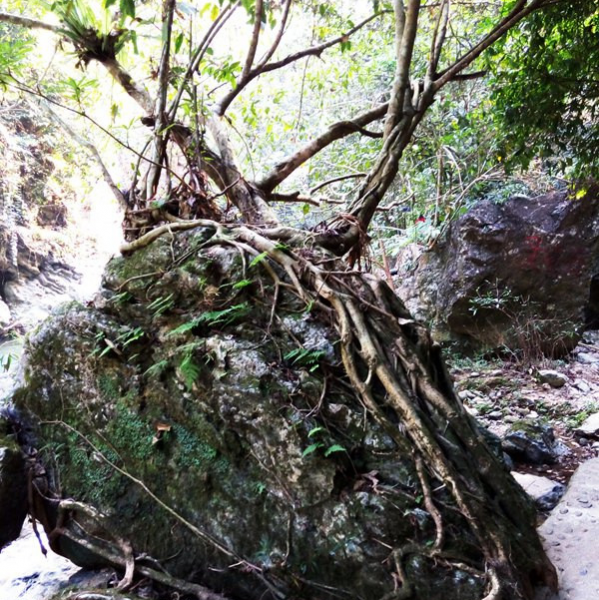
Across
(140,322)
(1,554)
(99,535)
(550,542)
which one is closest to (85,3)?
(140,322)

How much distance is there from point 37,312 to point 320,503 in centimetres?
966

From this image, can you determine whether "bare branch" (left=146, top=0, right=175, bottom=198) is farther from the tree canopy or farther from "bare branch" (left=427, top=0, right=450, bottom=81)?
"bare branch" (left=427, top=0, right=450, bottom=81)

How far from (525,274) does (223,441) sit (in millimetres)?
5174

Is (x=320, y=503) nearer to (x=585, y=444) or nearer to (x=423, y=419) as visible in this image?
(x=423, y=419)

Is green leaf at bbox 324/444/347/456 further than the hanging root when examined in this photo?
Yes

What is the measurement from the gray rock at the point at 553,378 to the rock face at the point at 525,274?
52 cm

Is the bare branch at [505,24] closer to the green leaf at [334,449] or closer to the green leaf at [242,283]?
the green leaf at [242,283]

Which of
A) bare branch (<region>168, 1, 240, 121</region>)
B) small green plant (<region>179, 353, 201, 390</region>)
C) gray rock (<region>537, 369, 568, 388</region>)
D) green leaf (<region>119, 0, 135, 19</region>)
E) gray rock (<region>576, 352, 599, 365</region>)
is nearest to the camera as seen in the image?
green leaf (<region>119, 0, 135, 19</region>)

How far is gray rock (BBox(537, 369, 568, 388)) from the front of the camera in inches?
221

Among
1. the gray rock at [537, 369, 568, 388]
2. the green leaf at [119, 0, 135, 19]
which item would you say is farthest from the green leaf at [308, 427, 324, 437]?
the gray rock at [537, 369, 568, 388]

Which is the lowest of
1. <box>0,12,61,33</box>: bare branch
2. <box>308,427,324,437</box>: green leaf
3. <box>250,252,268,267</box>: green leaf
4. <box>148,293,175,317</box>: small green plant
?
<box>308,427,324,437</box>: green leaf

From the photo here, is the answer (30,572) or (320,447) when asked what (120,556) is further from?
(320,447)

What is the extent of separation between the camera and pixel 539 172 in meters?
7.01

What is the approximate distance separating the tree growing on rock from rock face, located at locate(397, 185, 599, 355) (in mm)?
2689
